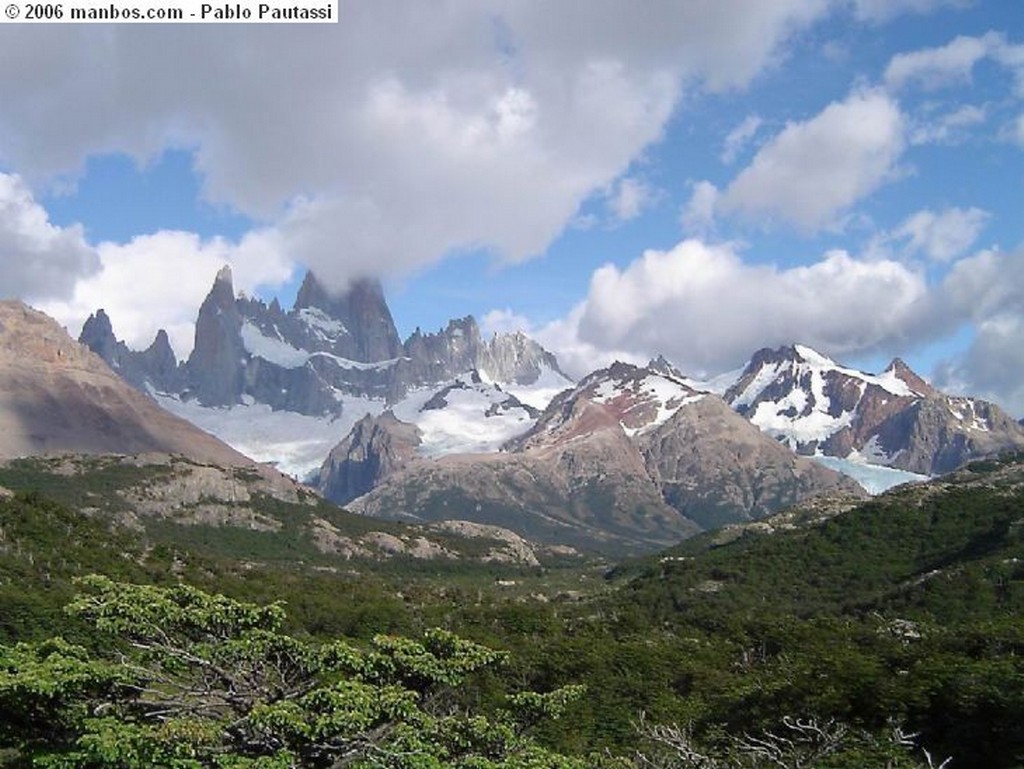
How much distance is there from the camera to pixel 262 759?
24.2 metres

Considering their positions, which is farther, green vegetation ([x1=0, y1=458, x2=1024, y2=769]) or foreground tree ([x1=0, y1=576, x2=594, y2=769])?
green vegetation ([x1=0, y1=458, x2=1024, y2=769])

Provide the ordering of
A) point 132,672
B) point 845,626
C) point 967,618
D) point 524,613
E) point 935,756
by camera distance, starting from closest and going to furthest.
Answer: point 132,672 → point 935,756 → point 845,626 → point 967,618 → point 524,613

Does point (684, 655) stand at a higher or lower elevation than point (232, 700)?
lower

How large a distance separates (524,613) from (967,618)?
2931 inches

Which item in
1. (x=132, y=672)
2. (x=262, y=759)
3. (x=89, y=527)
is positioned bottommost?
(x=262, y=759)

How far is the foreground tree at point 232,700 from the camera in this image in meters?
25.5

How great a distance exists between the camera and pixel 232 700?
91.4 feet

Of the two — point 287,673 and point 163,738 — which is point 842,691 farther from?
point 163,738

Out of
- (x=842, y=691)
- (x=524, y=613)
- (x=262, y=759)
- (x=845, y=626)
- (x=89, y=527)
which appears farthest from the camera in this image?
(x=89, y=527)

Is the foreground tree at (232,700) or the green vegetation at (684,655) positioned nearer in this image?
the foreground tree at (232,700)

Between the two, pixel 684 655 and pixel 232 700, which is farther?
pixel 684 655

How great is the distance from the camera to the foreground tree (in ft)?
83.6

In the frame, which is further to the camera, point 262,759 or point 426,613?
point 426,613

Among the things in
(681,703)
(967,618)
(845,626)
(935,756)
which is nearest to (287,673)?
(935,756)
